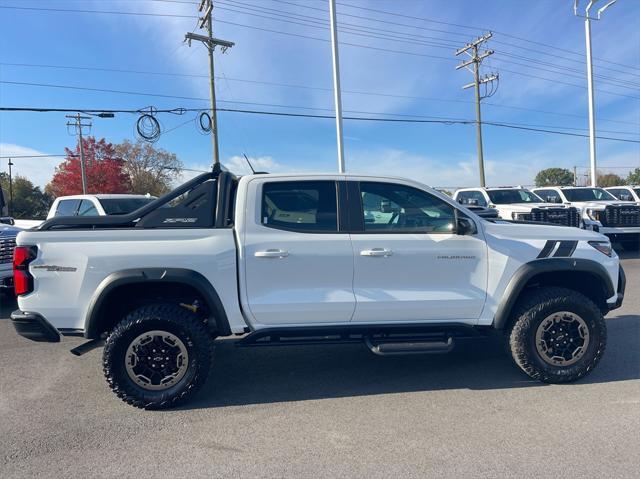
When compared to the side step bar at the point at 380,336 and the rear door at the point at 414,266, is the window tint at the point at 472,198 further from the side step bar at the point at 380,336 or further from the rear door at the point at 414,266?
the side step bar at the point at 380,336

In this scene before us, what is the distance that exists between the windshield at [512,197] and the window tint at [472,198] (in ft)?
0.89

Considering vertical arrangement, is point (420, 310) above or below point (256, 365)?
above

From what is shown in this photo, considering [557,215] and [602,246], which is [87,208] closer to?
[602,246]

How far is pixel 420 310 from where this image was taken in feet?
13.5

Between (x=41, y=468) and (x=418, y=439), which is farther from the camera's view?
(x=418, y=439)

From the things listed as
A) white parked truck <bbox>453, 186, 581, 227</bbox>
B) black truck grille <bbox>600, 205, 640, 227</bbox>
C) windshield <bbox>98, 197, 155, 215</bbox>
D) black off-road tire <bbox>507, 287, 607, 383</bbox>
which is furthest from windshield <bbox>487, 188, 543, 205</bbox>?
black off-road tire <bbox>507, 287, 607, 383</bbox>

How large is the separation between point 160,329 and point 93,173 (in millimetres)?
44021

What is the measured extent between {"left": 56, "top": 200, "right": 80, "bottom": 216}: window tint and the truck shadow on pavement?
732 centimetres

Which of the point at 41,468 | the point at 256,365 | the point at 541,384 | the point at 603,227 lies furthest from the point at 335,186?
the point at 603,227

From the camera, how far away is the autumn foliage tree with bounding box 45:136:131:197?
43094 millimetres

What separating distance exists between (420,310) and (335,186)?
1.32 m

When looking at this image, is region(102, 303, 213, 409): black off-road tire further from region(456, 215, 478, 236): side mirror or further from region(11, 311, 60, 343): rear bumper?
region(456, 215, 478, 236): side mirror

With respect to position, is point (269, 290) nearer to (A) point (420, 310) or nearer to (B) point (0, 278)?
(A) point (420, 310)

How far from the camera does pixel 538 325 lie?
4.20 m
